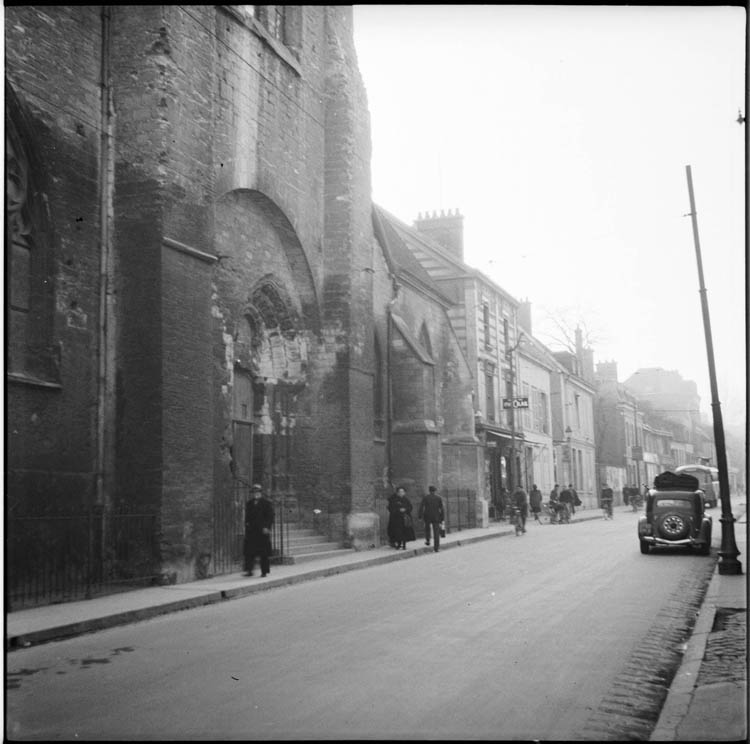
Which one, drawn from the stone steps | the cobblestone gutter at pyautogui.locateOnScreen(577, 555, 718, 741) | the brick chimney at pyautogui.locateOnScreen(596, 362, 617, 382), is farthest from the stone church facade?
the brick chimney at pyautogui.locateOnScreen(596, 362, 617, 382)

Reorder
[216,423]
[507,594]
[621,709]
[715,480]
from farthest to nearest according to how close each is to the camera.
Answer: [715,480], [216,423], [507,594], [621,709]

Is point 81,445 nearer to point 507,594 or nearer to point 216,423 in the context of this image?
point 216,423

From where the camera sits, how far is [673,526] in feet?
61.4

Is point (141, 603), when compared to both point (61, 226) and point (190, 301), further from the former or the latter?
point (61, 226)

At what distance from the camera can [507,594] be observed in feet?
40.2

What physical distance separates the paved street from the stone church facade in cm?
271

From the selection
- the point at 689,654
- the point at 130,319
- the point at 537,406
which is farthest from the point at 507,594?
the point at 537,406

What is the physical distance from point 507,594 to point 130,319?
6802mm

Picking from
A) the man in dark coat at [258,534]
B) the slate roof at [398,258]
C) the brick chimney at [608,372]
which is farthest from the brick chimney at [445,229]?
the brick chimney at [608,372]

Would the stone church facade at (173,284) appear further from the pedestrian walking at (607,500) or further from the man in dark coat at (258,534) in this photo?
the pedestrian walking at (607,500)

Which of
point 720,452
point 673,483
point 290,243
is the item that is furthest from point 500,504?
point 720,452

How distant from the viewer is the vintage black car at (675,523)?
734 inches

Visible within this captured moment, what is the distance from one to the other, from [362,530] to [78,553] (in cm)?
905

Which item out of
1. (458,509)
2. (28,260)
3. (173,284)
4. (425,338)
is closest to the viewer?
(28,260)
